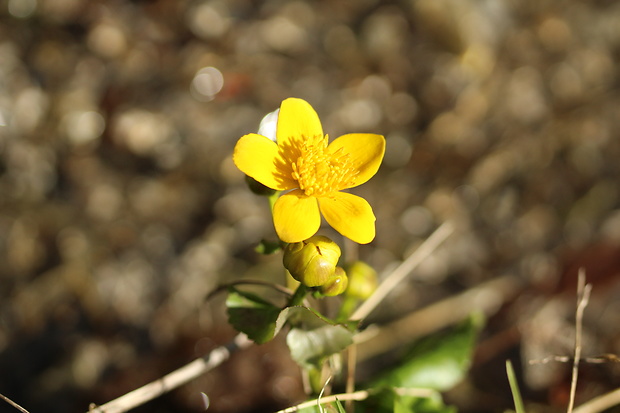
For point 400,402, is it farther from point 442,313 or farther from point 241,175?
point 241,175

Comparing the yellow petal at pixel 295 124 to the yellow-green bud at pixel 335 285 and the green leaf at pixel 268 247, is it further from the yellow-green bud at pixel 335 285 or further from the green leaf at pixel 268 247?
the yellow-green bud at pixel 335 285

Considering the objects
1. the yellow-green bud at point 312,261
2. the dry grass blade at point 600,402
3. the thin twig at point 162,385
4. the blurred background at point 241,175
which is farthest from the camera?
the blurred background at point 241,175

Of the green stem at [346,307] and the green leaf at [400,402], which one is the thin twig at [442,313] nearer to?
the green leaf at [400,402]

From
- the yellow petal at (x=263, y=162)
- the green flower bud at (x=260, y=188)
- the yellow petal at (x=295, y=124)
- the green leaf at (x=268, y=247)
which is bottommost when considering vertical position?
the green leaf at (x=268, y=247)

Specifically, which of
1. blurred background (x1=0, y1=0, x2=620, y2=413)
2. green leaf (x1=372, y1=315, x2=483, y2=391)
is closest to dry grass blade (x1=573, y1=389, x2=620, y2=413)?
green leaf (x1=372, y1=315, x2=483, y2=391)

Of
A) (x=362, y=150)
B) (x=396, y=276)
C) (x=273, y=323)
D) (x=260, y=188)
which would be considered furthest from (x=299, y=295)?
(x=396, y=276)

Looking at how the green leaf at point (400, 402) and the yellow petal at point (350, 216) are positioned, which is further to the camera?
the green leaf at point (400, 402)

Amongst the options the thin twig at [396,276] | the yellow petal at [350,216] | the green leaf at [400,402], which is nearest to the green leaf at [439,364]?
the green leaf at [400,402]

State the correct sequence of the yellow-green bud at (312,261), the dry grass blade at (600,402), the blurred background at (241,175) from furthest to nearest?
the blurred background at (241,175), the dry grass blade at (600,402), the yellow-green bud at (312,261)

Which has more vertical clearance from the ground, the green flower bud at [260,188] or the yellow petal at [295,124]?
the yellow petal at [295,124]
